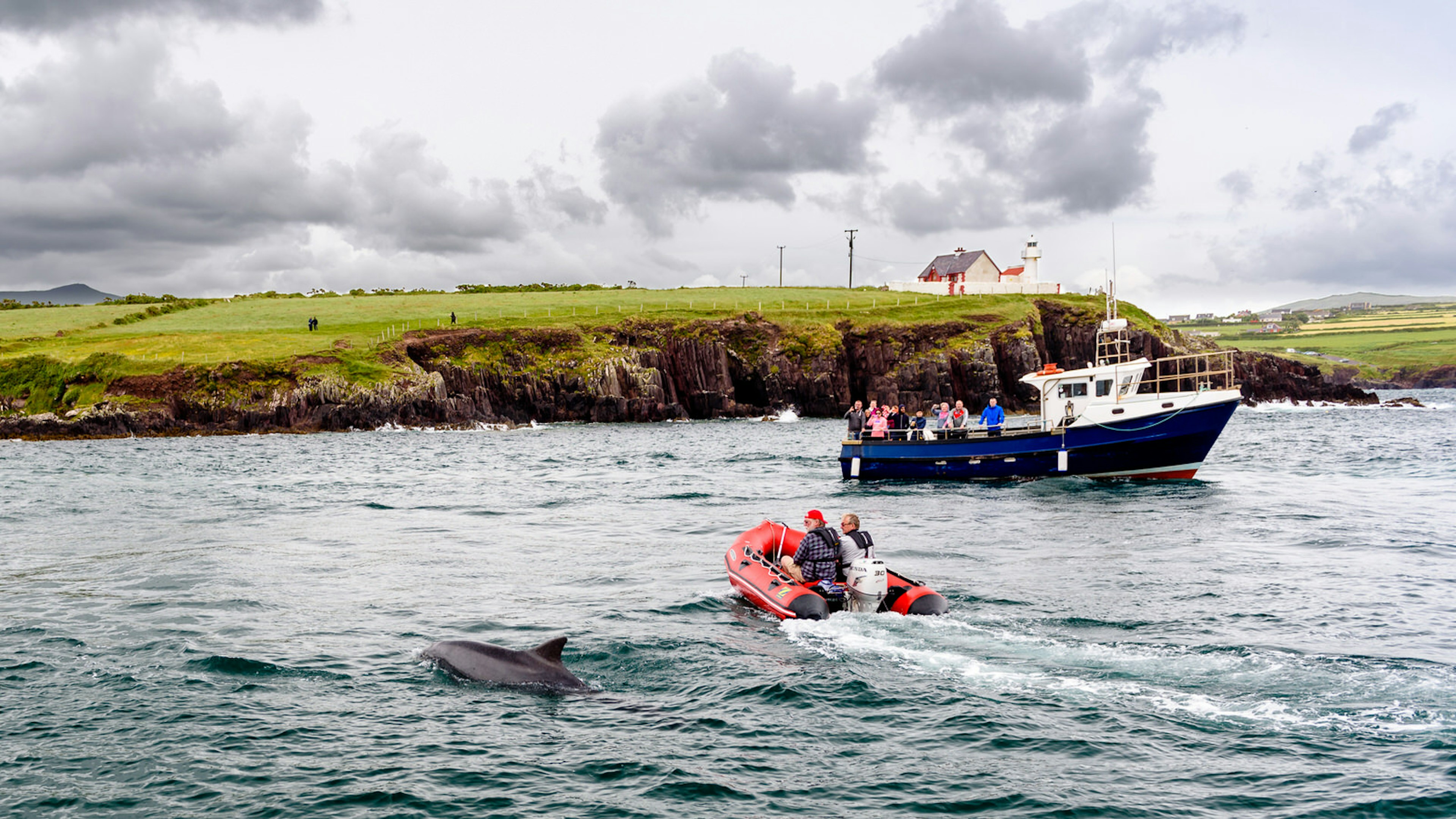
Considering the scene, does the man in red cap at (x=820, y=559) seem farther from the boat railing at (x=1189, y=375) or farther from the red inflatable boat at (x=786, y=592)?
the boat railing at (x=1189, y=375)

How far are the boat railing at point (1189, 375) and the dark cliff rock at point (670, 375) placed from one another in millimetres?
3114

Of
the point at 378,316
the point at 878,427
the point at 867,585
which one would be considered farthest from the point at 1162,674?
the point at 378,316

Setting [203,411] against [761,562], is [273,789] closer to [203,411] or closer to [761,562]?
[761,562]

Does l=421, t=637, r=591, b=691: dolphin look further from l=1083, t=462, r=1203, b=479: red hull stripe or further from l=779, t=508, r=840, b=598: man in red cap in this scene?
l=1083, t=462, r=1203, b=479: red hull stripe

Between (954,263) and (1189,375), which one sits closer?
(1189,375)

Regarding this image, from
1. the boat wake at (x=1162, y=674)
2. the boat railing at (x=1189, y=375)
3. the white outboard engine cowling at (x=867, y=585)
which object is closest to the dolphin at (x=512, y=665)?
the boat wake at (x=1162, y=674)

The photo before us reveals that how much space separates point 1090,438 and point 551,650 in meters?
28.8

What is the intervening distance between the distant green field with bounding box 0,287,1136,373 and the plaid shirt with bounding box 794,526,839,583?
74886 millimetres

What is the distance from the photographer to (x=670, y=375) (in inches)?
3728

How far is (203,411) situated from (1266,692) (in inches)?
3073

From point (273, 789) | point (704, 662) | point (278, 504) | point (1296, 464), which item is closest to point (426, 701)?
point (273, 789)

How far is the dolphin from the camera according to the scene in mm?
12297

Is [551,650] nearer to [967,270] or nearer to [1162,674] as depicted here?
[1162,674]

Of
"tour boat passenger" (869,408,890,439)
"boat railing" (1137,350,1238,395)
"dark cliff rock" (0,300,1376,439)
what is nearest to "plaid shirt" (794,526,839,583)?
"boat railing" (1137,350,1238,395)
